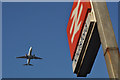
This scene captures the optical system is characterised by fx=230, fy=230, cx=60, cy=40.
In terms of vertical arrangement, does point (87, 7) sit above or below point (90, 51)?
above

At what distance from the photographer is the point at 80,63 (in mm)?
36531

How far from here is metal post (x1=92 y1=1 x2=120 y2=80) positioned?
2116 centimetres

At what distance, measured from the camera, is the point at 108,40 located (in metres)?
22.5

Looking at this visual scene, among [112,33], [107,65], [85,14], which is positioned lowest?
[107,65]

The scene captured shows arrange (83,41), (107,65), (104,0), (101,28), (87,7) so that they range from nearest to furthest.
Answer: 1. (107,65)
2. (101,28)
3. (104,0)
4. (87,7)
5. (83,41)

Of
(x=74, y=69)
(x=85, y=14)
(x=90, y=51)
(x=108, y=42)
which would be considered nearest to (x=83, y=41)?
(x=90, y=51)

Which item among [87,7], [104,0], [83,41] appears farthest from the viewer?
[83,41]

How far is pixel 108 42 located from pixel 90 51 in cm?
1077

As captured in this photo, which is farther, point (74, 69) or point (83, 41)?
point (74, 69)

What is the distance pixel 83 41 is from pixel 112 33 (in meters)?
9.73

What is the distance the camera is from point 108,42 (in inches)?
882

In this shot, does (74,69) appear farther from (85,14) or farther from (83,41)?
(85,14)

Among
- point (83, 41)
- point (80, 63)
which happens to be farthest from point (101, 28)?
point (80, 63)

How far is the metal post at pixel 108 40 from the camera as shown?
21156mm
